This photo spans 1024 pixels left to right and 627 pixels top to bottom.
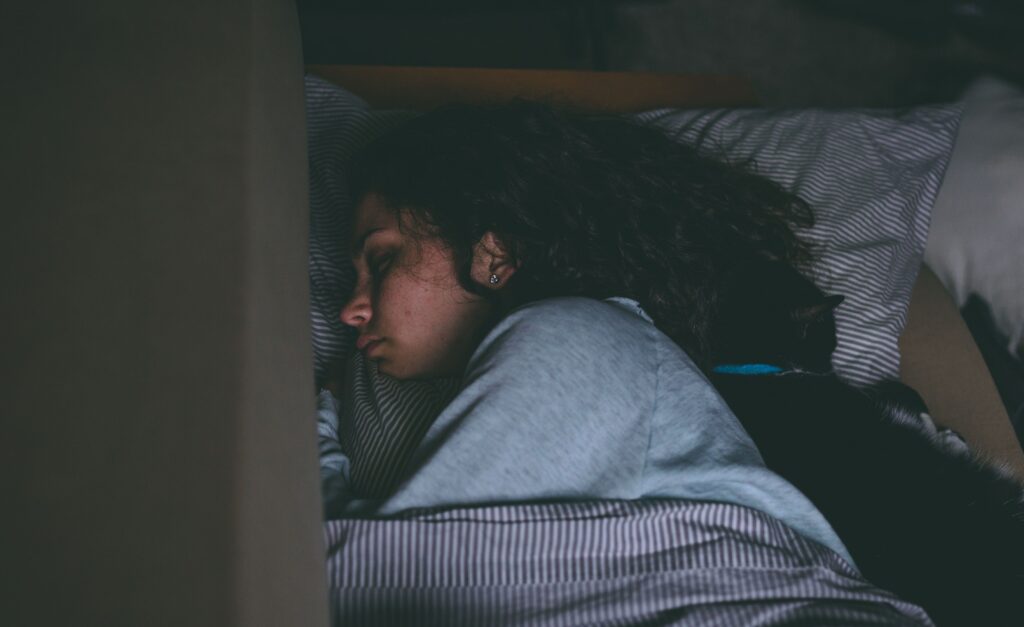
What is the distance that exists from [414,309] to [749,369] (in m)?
0.44

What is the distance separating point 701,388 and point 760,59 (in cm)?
170

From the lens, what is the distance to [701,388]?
752 mm

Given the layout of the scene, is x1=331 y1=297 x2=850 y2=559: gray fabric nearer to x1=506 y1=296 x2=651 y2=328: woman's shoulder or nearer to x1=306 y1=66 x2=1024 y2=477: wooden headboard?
x1=506 y1=296 x2=651 y2=328: woman's shoulder

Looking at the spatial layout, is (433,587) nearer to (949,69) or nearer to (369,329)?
(369,329)

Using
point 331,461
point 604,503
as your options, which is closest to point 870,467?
point 604,503

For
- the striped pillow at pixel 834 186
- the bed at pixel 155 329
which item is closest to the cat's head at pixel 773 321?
the striped pillow at pixel 834 186

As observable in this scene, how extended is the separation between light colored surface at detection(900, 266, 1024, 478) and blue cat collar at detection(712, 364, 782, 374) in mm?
327

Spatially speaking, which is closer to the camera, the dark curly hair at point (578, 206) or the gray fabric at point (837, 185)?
the dark curly hair at point (578, 206)

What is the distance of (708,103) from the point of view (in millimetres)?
1373

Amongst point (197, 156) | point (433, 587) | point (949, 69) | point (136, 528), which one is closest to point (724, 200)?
point (433, 587)

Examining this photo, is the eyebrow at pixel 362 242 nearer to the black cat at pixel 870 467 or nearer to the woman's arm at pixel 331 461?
the woman's arm at pixel 331 461

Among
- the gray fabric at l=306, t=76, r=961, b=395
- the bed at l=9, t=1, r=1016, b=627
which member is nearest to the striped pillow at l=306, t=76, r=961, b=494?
the gray fabric at l=306, t=76, r=961, b=395

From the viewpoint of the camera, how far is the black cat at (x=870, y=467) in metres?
0.73

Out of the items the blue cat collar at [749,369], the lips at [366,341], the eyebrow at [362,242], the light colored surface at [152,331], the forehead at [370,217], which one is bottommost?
the blue cat collar at [749,369]
